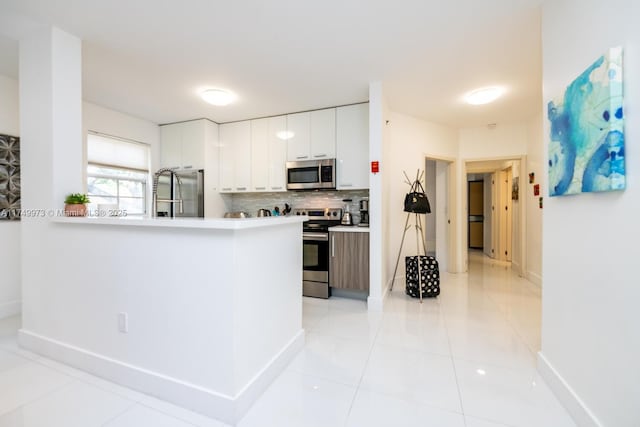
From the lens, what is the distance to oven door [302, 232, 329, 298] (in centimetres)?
340

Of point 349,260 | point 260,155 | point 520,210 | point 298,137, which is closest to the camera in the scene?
point 349,260

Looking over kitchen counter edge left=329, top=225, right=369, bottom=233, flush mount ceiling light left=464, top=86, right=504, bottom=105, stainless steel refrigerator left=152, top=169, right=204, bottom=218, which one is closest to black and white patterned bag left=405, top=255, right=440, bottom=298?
kitchen counter edge left=329, top=225, right=369, bottom=233

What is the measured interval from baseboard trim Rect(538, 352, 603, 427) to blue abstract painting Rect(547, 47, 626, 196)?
107 cm

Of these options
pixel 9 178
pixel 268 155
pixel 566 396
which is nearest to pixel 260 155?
pixel 268 155

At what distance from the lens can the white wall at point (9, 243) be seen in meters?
2.76

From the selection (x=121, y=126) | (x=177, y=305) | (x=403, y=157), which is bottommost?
(x=177, y=305)

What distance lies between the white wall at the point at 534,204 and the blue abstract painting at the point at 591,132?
2804 mm

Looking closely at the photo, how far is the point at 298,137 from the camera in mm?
3922

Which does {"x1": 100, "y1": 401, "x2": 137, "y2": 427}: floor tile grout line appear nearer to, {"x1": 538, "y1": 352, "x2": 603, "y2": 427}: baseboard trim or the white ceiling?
{"x1": 538, "y1": 352, "x2": 603, "y2": 427}: baseboard trim

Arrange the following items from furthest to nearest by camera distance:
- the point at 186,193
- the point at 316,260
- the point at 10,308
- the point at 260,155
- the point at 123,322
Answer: the point at 186,193 → the point at 260,155 → the point at 316,260 → the point at 10,308 → the point at 123,322

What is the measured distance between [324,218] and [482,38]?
2692 mm

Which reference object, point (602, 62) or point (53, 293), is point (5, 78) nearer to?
point (53, 293)

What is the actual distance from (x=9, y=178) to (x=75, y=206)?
1665 mm

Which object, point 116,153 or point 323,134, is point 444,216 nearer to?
point 323,134
